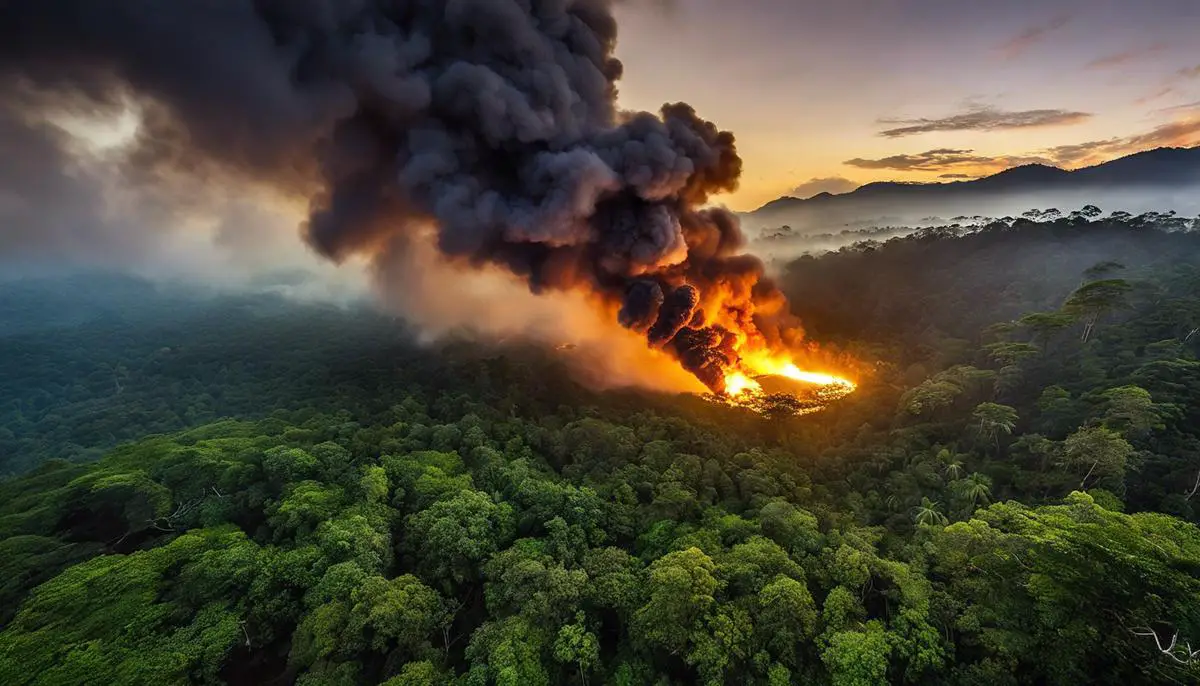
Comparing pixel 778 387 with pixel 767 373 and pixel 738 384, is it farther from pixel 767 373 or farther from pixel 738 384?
pixel 738 384

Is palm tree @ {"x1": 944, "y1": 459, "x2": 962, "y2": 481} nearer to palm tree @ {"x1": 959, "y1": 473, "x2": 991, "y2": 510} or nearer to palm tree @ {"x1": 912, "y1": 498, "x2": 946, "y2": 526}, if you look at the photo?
palm tree @ {"x1": 959, "y1": 473, "x2": 991, "y2": 510}

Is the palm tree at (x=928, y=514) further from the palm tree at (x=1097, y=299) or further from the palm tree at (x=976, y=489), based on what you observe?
the palm tree at (x=1097, y=299)

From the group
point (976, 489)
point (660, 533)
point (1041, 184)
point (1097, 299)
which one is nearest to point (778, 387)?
point (976, 489)

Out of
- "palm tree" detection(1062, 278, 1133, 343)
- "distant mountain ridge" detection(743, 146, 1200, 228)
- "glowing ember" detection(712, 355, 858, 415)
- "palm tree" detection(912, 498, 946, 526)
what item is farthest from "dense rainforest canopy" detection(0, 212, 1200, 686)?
"distant mountain ridge" detection(743, 146, 1200, 228)

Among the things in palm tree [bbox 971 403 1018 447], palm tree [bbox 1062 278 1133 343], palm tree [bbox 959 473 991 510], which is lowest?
palm tree [bbox 959 473 991 510]

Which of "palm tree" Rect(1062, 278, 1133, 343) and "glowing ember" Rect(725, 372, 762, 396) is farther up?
"palm tree" Rect(1062, 278, 1133, 343)

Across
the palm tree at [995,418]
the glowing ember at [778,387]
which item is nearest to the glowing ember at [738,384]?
the glowing ember at [778,387]

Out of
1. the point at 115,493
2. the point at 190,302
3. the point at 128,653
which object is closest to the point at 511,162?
the point at 115,493
